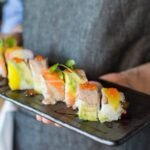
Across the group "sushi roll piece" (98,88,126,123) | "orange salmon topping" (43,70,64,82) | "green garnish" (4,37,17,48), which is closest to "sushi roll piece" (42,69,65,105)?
"orange salmon topping" (43,70,64,82)

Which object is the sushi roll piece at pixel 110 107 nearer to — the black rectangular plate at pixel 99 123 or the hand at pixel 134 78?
the black rectangular plate at pixel 99 123

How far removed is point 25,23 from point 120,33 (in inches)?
12.9

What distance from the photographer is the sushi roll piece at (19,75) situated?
2.88 ft

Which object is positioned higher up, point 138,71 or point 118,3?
point 118,3

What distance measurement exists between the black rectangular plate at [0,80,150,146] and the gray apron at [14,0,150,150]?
18 cm

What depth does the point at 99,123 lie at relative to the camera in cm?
71

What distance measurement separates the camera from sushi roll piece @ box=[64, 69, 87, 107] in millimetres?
791

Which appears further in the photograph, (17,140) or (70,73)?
(17,140)

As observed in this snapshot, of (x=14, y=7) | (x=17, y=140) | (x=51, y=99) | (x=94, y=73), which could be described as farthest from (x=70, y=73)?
(x=14, y=7)

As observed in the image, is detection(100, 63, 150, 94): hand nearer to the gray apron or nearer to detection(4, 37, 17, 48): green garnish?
the gray apron

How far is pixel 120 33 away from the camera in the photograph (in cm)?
101

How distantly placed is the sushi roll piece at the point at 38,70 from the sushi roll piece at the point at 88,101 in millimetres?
148

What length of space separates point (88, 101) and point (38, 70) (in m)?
0.21

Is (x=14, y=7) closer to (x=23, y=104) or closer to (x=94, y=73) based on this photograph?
(x=94, y=73)
